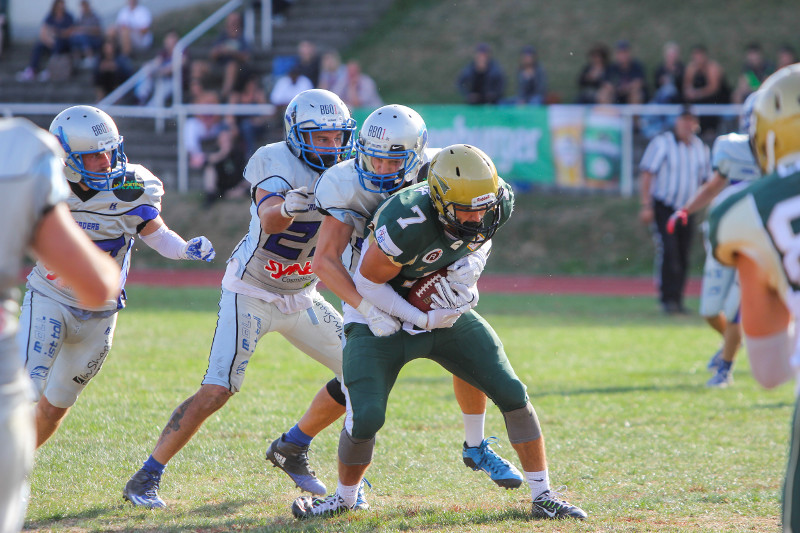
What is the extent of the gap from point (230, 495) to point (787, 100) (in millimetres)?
3154

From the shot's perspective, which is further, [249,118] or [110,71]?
[110,71]

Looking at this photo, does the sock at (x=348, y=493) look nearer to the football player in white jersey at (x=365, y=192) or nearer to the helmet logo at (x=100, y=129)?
the football player in white jersey at (x=365, y=192)

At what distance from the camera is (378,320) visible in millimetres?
3949

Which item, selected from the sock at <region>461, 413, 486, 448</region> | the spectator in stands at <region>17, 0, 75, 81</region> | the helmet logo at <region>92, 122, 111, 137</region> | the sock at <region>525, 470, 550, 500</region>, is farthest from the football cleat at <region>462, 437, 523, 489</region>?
the spectator in stands at <region>17, 0, 75, 81</region>

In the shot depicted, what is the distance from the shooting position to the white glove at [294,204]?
13.7 ft

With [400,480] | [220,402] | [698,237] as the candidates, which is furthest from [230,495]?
[698,237]

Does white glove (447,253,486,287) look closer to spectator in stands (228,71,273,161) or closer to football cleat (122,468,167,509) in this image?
football cleat (122,468,167,509)

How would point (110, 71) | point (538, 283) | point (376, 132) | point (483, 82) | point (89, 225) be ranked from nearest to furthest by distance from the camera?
point (376, 132) → point (89, 225) → point (538, 283) → point (483, 82) → point (110, 71)

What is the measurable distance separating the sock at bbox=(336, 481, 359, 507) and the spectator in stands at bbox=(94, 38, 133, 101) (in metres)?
14.9

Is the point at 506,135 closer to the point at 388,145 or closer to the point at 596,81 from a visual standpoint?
the point at 596,81

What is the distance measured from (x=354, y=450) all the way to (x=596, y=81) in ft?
41.6

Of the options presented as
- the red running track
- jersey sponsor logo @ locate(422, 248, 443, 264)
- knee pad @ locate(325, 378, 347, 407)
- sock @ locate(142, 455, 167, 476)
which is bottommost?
the red running track

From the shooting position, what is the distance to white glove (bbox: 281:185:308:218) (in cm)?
416

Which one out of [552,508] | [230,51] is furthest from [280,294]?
[230,51]
